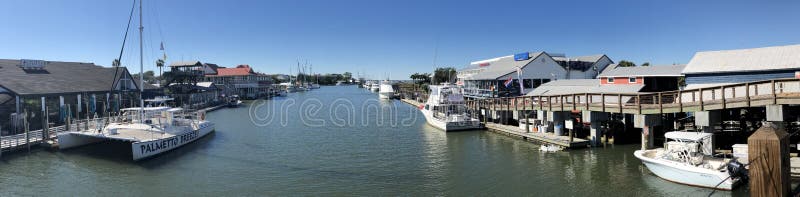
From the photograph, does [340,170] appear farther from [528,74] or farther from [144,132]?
[528,74]

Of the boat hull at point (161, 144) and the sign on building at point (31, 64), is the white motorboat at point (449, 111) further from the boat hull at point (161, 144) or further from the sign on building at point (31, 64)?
the sign on building at point (31, 64)

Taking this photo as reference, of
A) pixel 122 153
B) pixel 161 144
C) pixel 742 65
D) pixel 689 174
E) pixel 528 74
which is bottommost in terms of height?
pixel 689 174

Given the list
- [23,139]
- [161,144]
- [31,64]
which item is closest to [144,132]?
[161,144]

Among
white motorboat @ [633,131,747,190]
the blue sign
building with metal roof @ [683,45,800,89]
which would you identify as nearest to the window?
the blue sign

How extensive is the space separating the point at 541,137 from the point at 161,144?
898 inches

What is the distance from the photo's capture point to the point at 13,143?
26.0 m

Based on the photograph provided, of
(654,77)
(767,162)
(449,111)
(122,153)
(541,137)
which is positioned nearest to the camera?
(767,162)

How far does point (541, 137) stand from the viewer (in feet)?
94.2

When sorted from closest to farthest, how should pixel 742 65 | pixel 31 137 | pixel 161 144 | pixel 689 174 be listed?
pixel 689 174
pixel 742 65
pixel 161 144
pixel 31 137

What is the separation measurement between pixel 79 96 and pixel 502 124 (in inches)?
1469

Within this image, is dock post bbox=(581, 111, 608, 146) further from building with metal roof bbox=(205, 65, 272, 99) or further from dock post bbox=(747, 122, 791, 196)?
building with metal roof bbox=(205, 65, 272, 99)

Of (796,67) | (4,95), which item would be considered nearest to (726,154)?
(796,67)

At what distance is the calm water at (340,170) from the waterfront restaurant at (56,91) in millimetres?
9555

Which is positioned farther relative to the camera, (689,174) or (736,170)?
(689,174)
